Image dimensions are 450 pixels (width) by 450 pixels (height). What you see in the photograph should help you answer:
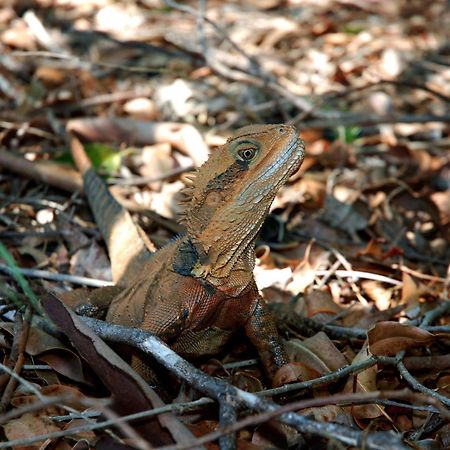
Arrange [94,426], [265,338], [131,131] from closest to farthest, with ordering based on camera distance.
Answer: [94,426] < [265,338] < [131,131]

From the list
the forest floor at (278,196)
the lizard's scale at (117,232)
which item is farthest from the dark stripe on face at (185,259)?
the lizard's scale at (117,232)

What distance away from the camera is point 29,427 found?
287cm

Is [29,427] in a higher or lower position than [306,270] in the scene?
higher

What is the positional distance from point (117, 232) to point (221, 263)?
1.30 meters

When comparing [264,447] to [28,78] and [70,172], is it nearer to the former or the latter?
[70,172]

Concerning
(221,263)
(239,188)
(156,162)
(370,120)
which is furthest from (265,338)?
(370,120)

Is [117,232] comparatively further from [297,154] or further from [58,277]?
[297,154]

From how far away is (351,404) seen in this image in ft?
10.3

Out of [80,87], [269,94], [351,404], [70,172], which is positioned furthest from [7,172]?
[351,404]

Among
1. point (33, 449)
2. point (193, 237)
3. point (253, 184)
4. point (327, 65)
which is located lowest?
point (327, 65)

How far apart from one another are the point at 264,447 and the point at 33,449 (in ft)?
3.15

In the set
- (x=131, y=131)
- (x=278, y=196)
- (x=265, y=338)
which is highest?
(x=265, y=338)

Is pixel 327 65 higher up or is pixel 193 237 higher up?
pixel 193 237

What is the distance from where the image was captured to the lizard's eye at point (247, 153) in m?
3.14
